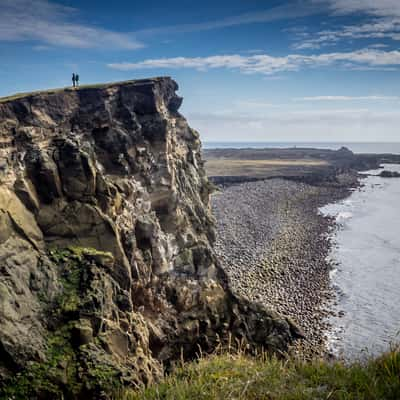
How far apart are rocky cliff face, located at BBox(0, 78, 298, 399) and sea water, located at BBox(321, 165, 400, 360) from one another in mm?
7028

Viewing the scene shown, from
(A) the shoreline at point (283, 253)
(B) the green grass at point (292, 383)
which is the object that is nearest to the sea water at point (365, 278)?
(B) the green grass at point (292, 383)

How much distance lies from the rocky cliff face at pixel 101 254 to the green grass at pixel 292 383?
425 centimetres

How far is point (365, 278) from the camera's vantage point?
114ft

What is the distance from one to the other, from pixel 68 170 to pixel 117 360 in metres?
7.04

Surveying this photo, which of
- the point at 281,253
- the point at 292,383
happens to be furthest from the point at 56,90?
the point at 281,253

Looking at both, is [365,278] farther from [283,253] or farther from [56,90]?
[56,90]

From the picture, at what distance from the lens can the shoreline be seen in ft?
90.0

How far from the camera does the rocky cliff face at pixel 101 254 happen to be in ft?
33.2

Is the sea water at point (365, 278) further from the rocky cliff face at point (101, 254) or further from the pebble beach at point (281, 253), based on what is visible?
the rocky cliff face at point (101, 254)

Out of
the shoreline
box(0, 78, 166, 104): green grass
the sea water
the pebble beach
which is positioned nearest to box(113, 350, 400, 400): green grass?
the sea water

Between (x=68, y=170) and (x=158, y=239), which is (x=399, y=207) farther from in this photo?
(x=68, y=170)

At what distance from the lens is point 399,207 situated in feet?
219

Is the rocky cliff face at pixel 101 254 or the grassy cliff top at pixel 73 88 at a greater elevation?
the grassy cliff top at pixel 73 88

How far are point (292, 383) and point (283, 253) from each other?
34.4m
